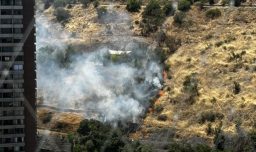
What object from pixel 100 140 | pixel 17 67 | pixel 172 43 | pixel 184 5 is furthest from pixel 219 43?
pixel 17 67

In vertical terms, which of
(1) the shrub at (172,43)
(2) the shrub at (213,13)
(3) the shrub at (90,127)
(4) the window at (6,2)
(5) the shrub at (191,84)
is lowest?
(3) the shrub at (90,127)

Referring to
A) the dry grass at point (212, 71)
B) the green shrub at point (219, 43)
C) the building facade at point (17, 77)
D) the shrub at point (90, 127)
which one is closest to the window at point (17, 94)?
the building facade at point (17, 77)

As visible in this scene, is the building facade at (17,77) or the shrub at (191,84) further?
the shrub at (191,84)

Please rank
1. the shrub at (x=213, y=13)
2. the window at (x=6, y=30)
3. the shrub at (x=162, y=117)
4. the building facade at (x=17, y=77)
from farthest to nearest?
1. the shrub at (x=213, y=13)
2. the shrub at (x=162, y=117)
3. the window at (x=6, y=30)
4. the building facade at (x=17, y=77)

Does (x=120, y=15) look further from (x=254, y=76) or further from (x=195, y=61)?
(x=254, y=76)

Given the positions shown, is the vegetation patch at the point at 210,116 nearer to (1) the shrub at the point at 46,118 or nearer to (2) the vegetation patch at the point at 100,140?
(2) the vegetation patch at the point at 100,140

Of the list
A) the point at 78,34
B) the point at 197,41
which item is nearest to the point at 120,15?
the point at 78,34

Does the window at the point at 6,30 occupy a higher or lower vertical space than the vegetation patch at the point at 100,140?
higher
